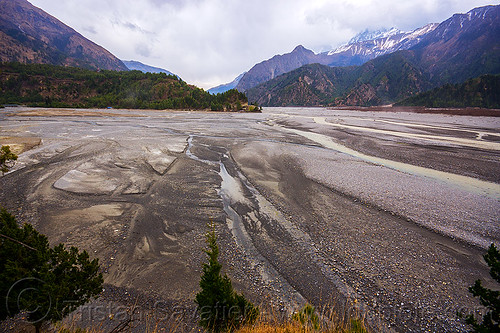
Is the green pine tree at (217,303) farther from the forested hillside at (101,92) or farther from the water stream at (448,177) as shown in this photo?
the forested hillside at (101,92)

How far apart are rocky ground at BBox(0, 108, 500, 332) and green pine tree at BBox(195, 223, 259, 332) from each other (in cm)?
152

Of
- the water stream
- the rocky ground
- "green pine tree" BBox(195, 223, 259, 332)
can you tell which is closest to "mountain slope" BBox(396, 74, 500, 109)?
the water stream

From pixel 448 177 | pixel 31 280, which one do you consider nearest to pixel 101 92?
pixel 31 280

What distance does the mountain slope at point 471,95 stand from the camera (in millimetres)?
90331

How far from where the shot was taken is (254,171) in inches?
602

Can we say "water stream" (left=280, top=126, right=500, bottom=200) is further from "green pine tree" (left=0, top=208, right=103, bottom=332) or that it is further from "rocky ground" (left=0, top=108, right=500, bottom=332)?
"green pine tree" (left=0, top=208, right=103, bottom=332)

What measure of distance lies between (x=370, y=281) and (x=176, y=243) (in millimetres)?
6436

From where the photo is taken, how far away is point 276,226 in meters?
8.66

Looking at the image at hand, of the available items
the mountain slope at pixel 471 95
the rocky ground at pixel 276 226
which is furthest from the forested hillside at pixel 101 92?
the mountain slope at pixel 471 95

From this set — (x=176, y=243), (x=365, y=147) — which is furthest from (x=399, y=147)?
(x=176, y=243)

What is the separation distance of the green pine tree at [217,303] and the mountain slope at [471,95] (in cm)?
13352

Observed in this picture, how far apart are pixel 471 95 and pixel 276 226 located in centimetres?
14329

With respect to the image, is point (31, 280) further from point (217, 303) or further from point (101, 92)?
point (101, 92)

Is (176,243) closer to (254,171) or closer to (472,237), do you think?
(254,171)
